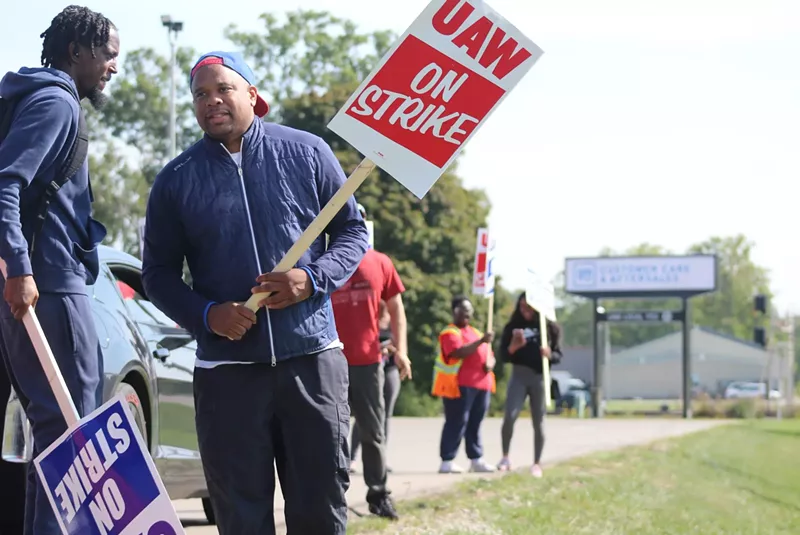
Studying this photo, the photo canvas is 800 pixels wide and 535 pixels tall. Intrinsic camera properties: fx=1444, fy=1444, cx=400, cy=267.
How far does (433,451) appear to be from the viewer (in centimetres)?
1780

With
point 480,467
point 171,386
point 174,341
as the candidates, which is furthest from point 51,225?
point 480,467

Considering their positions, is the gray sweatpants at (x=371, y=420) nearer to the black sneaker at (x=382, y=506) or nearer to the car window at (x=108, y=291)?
the black sneaker at (x=382, y=506)

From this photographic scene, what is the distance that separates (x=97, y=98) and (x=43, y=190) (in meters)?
0.52

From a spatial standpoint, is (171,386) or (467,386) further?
(467,386)

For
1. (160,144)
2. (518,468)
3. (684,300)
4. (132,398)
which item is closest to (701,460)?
(518,468)

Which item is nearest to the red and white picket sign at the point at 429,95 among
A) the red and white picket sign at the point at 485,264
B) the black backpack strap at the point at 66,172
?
the black backpack strap at the point at 66,172

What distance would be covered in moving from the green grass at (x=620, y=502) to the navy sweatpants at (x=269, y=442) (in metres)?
3.41

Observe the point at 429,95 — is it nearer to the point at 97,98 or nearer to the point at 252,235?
the point at 252,235

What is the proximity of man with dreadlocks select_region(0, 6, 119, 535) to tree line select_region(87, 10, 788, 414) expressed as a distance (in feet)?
94.7

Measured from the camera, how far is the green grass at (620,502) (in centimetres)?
868

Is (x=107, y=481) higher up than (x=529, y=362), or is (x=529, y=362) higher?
(x=529, y=362)

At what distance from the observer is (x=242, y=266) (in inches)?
178

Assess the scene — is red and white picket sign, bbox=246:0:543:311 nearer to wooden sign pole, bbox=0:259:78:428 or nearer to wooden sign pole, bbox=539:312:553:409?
wooden sign pole, bbox=0:259:78:428

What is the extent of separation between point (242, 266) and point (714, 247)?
457ft
